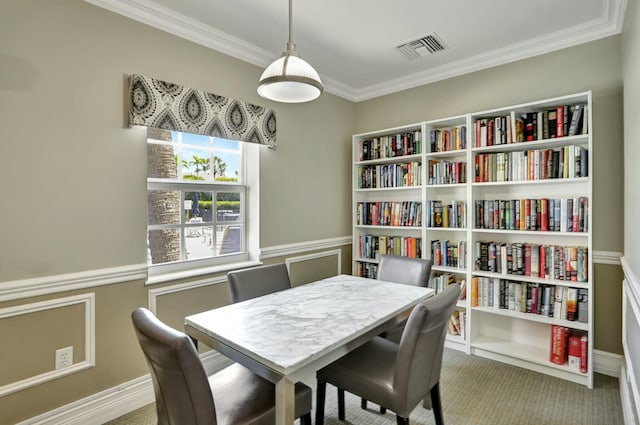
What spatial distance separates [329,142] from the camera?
3.63m

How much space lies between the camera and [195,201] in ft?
8.58

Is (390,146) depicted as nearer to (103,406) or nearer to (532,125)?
(532,125)

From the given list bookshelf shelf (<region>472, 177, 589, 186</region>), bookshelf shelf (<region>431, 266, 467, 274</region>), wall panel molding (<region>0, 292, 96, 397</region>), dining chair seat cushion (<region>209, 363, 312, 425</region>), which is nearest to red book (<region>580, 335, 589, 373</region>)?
bookshelf shelf (<region>431, 266, 467, 274</region>)

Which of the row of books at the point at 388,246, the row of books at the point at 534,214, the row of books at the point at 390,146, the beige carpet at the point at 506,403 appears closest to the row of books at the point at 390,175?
the row of books at the point at 390,146

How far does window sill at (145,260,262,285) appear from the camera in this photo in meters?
2.29

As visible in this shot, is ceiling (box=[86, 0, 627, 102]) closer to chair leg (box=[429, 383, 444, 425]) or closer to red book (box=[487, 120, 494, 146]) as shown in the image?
red book (box=[487, 120, 494, 146])

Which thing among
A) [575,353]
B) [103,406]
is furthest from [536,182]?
[103,406]

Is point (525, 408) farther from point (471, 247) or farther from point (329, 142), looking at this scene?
point (329, 142)

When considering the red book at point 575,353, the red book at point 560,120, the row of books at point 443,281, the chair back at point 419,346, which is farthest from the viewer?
the row of books at point 443,281

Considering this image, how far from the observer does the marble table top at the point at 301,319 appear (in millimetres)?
1308

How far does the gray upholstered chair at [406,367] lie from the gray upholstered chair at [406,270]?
79cm

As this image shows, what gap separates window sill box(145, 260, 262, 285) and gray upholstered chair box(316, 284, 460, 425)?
1.23 meters

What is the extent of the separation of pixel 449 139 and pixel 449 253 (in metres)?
1.07

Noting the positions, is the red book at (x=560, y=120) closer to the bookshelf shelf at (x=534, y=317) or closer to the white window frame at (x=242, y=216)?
the bookshelf shelf at (x=534, y=317)
